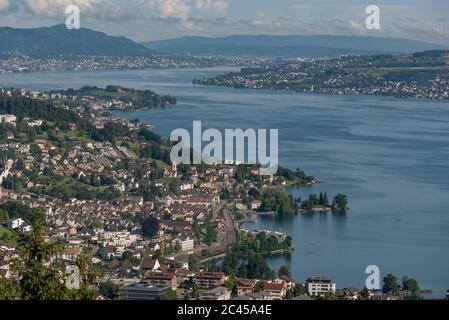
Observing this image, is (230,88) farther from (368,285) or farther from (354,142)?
(368,285)

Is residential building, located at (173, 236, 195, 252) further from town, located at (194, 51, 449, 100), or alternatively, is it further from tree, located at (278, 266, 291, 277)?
town, located at (194, 51, 449, 100)

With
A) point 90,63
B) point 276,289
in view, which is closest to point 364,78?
point 90,63

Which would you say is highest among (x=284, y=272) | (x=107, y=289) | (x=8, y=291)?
(x=8, y=291)

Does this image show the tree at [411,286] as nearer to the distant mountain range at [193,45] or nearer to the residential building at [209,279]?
the residential building at [209,279]

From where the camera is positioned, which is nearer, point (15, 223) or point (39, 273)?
point (39, 273)

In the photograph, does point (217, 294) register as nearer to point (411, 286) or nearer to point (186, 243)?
point (411, 286)

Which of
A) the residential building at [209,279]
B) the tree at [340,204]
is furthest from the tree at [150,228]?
the residential building at [209,279]

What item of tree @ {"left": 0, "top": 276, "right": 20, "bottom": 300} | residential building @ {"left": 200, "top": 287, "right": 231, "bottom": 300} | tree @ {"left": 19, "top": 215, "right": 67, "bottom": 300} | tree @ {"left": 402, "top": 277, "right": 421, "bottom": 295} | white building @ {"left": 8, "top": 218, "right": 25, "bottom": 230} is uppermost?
tree @ {"left": 19, "top": 215, "right": 67, "bottom": 300}

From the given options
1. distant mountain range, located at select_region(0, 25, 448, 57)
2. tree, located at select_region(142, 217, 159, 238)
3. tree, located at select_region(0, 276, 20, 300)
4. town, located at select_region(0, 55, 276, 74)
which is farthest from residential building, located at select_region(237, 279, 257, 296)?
distant mountain range, located at select_region(0, 25, 448, 57)
